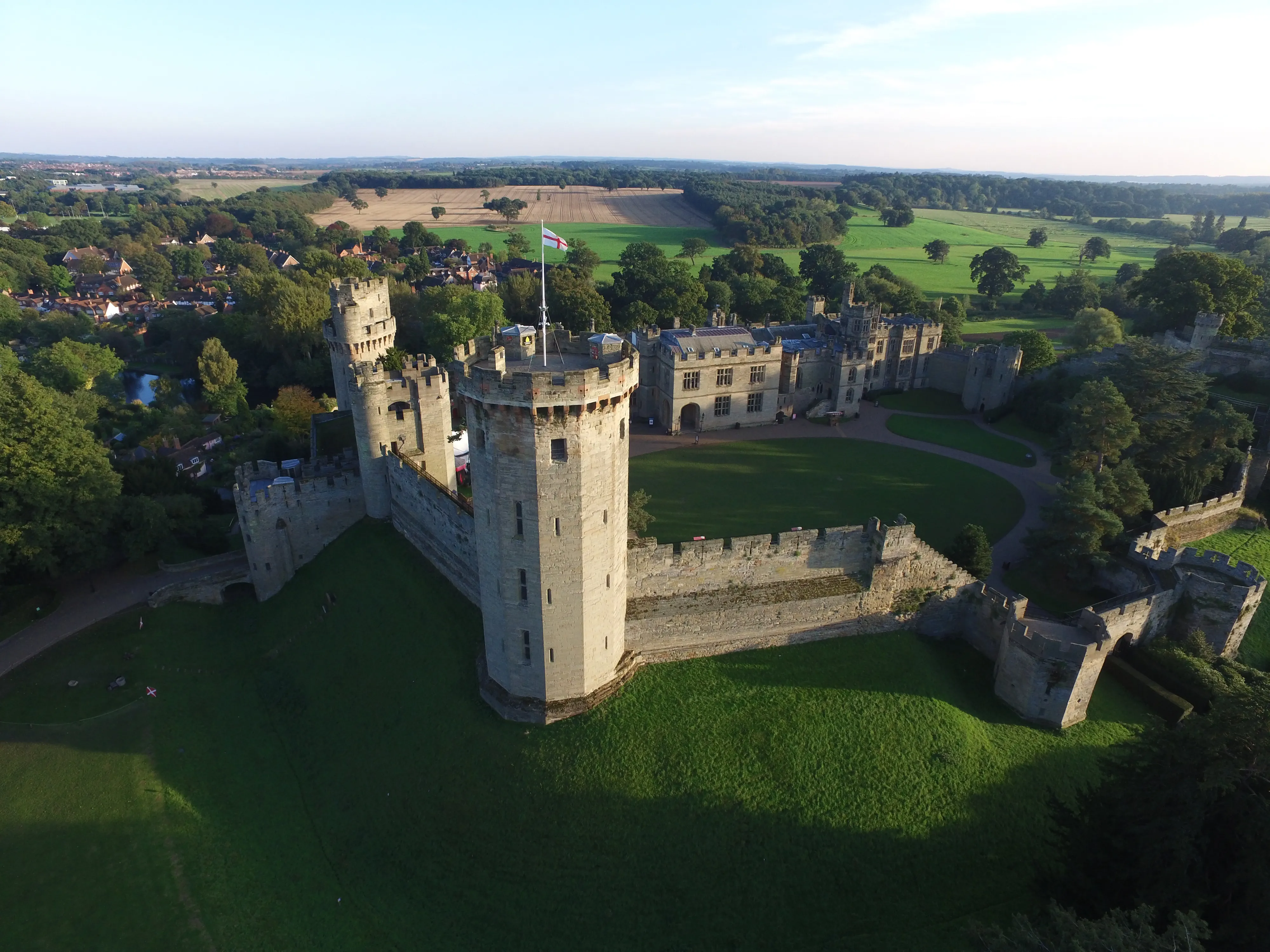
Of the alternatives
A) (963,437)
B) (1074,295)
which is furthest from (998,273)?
(963,437)

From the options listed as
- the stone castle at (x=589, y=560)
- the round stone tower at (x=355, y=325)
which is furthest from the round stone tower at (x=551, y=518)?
the round stone tower at (x=355, y=325)

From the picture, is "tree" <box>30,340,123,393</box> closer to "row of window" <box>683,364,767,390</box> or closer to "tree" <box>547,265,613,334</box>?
"tree" <box>547,265,613,334</box>

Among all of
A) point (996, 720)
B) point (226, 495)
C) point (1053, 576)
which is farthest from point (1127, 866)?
point (226, 495)

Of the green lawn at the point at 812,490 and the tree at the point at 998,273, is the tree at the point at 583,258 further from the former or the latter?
the green lawn at the point at 812,490

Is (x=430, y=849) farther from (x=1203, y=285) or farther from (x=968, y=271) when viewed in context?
(x=968, y=271)

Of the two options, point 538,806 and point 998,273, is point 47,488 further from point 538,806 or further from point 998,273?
point 998,273

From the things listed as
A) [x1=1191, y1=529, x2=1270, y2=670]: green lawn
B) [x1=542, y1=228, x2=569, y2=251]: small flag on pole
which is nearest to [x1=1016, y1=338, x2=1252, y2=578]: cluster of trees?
[x1=1191, y1=529, x2=1270, y2=670]: green lawn
